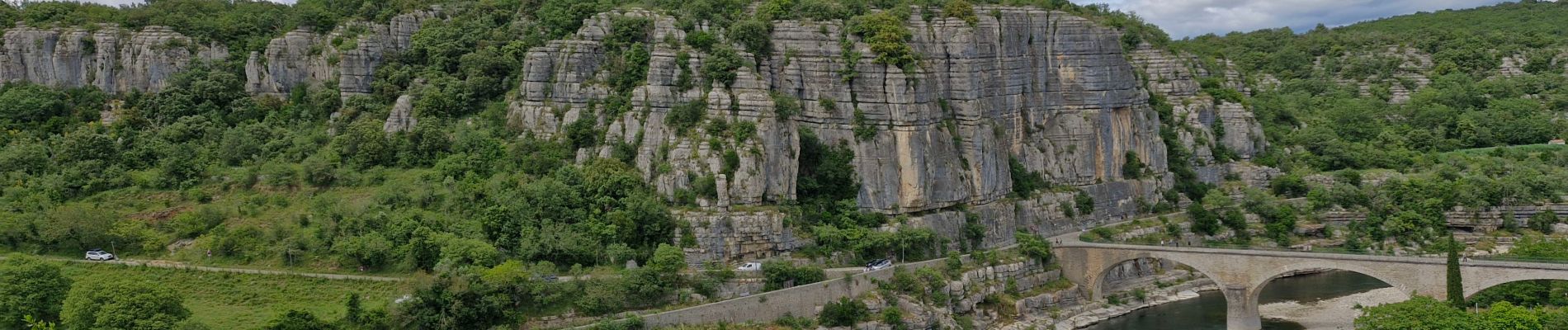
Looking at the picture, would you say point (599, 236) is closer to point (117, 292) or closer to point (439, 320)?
point (439, 320)

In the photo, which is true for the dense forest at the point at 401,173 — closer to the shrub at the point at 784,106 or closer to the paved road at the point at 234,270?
the paved road at the point at 234,270

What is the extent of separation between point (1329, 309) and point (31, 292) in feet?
196

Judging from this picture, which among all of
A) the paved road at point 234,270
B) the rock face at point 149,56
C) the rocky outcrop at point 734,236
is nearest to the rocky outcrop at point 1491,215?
the rocky outcrop at point 734,236

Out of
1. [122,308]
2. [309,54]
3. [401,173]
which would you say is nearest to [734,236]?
[401,173]

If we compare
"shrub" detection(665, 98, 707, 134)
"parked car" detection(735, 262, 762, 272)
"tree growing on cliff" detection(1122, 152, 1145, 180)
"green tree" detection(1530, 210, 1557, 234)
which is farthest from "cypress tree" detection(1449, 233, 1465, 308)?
"shrub" detection(665, 98, 707, 134)

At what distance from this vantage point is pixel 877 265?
65.2m

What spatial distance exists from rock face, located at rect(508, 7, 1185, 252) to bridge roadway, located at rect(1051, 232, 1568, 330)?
3994 mm

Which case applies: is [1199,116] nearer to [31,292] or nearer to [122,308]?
[122,308]

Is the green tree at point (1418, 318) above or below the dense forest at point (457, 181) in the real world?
below

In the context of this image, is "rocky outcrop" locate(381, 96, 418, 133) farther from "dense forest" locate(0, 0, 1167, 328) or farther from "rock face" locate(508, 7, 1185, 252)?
"rock face" locate(508, 7, 1185, 252)

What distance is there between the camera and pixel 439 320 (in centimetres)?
5466

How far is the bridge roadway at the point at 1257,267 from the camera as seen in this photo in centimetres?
6231

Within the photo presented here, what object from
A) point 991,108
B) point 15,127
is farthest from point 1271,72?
point 15,127

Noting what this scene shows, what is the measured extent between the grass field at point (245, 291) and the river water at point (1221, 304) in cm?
3486
